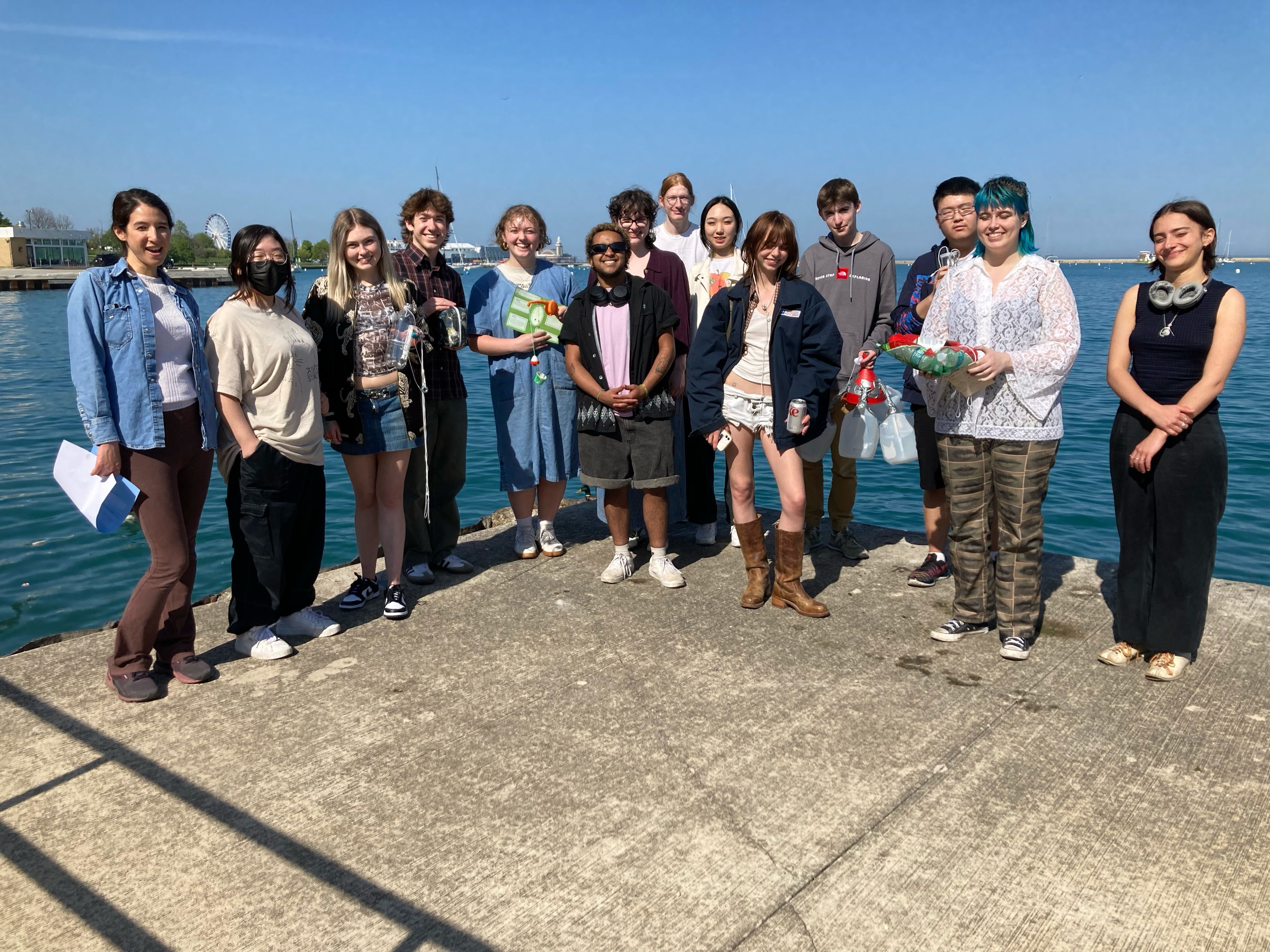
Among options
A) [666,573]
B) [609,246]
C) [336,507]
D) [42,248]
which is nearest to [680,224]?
[609,246]

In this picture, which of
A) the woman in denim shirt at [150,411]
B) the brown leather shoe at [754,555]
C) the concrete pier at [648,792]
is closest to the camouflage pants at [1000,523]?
the concrete pier at [648,792]

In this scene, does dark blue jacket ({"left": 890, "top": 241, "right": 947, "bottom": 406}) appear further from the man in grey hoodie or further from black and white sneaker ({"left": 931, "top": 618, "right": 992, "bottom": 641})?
black and white sneaker ({"left": 931, "top": 618, "right": 992, "bottom": 641})

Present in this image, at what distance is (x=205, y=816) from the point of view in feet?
9.73

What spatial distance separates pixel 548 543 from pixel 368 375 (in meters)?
1.56

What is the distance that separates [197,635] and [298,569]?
23.2 inches

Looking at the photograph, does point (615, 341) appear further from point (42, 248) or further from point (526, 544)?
point (42, 248)

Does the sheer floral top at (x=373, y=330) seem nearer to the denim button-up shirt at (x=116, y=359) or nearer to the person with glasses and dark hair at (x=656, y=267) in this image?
the denim button-up shirt at (x=116, y=359)

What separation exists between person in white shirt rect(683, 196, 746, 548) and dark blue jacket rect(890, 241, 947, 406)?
0.92 metres

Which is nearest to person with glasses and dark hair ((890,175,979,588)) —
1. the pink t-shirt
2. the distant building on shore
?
the pink t-shirt

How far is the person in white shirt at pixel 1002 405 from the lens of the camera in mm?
3957

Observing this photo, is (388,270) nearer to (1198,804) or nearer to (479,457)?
(1198,804)

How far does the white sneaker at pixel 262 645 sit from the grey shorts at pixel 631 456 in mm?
1765

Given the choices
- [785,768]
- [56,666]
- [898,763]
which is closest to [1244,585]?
[898,763]

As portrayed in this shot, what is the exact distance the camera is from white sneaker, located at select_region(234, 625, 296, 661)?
4.16 m
